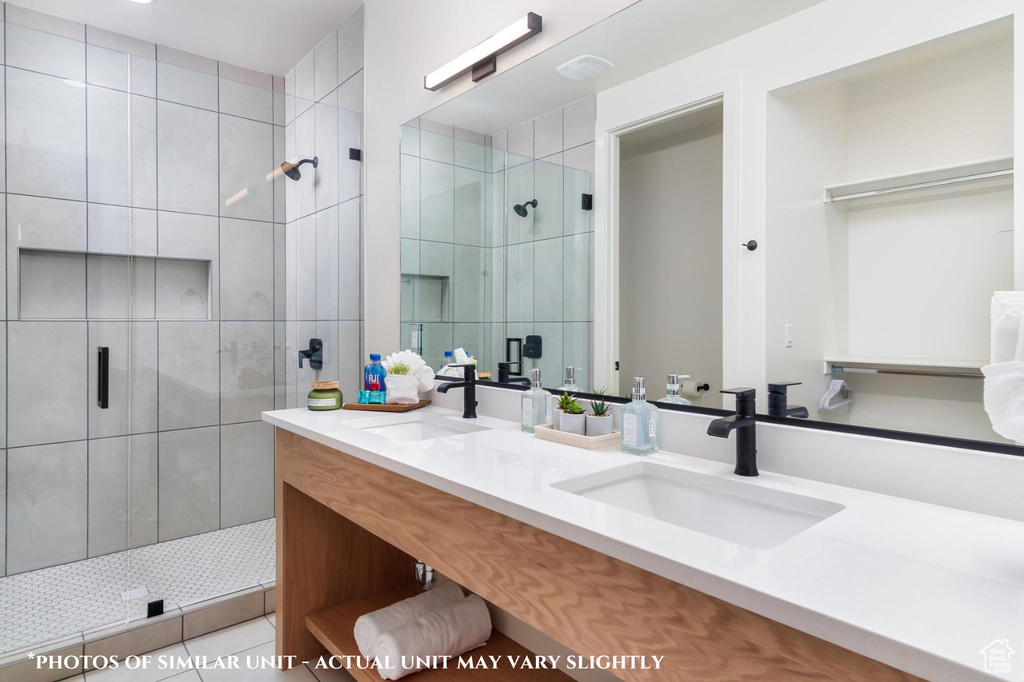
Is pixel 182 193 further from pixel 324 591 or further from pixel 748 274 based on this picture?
pixel 748 274

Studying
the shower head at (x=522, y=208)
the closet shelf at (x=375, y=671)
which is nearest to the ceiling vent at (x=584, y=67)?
the shower head at (x=522, y=208)

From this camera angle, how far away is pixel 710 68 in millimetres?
1208

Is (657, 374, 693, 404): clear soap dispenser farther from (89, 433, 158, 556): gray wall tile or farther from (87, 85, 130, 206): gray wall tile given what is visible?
(87, 85, 130, 206): gray wall tile

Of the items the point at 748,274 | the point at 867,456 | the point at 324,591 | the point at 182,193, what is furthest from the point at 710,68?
the point at 182,193

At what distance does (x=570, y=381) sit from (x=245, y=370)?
149 cm

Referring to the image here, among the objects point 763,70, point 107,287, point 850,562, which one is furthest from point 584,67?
point 107,287

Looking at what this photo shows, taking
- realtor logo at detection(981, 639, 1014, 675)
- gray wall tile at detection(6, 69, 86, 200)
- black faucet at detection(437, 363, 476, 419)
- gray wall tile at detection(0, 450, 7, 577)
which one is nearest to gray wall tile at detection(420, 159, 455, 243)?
black faucet at detection(437, 363, 476, 419)

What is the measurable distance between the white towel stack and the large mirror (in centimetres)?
10

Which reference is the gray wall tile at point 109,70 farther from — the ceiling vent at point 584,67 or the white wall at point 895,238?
the white wall at point 895,238

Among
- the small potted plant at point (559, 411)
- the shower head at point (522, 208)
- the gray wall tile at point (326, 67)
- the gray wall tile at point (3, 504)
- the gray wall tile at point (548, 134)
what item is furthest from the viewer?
the gray wall tile at point (326, 67)

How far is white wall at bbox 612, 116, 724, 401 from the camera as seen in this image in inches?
47.4

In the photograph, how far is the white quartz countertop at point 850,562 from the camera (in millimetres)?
499

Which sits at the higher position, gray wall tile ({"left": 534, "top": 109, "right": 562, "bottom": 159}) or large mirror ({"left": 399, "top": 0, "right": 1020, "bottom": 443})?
gray wall tile ({"left": 534, "top": 109, "right": 562, "bottom": 159})

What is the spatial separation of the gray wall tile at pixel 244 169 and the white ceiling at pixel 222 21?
53 centimetres
